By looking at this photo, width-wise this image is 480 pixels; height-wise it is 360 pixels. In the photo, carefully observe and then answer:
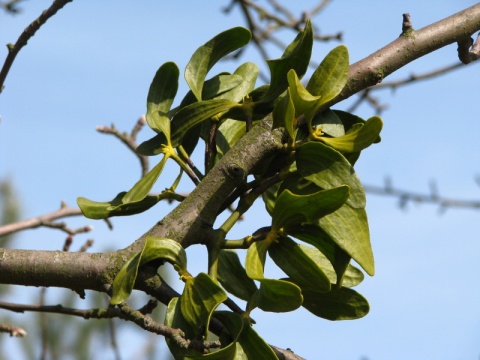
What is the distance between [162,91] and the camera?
1.03m

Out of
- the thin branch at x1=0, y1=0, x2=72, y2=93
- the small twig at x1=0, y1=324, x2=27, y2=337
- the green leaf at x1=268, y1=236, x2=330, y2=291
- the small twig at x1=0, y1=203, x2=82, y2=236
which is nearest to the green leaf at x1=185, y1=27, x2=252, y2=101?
the green leaf at x1=268, y1=236, x2=330, y2=291

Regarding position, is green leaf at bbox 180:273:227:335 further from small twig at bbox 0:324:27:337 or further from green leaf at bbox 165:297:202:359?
small twig at bbox 0:324:27:337

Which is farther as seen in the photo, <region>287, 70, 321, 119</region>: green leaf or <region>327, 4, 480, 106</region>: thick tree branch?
<region>327, 4, 480, 106</region>: thick tree branch

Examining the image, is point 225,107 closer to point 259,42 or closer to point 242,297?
point 242,297

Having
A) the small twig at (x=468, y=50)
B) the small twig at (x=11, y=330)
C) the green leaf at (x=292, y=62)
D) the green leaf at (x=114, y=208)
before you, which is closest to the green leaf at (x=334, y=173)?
the green leaf at (x=292, y=62)

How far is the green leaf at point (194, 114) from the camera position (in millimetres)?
941

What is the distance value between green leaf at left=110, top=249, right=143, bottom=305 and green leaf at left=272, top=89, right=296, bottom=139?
206 mm

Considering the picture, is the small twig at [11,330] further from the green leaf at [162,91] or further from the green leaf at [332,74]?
the green leaf at [332,74]

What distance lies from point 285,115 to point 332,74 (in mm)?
71

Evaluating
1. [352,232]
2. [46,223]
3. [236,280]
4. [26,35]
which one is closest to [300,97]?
[352,232]

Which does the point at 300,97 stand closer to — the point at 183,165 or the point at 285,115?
the point at 285,115

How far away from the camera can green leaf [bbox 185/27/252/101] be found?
0.99 meters

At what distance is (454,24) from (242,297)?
1.44 feet

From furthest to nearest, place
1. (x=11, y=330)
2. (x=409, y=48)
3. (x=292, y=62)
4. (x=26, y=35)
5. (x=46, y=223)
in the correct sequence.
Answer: (x=46, y=223) → (x=11, y=330) → (x=26, y=35) → (x=409, y=48) → (x=292, y=62)
